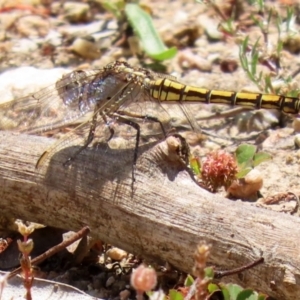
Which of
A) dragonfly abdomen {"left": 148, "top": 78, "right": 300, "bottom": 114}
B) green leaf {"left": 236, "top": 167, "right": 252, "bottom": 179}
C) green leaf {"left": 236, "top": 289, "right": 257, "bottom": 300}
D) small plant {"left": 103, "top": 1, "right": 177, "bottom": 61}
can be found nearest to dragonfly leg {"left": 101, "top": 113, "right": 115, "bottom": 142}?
dragonfly abdomen {"left": 148, "top": 78, "right": 300, "bottom": 114}

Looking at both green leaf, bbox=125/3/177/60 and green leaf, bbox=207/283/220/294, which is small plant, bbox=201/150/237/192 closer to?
green leaf, bbox=207/283/220/294

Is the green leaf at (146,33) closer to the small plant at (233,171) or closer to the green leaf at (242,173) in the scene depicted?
the small plant at (233,171)

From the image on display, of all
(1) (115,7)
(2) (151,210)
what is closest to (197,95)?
(2) (151,210)

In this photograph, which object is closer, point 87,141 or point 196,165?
point 87,141

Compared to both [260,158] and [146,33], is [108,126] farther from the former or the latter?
[146,33]

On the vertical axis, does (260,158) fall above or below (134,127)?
below

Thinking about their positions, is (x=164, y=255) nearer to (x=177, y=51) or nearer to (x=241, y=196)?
(x=241, y=196)
